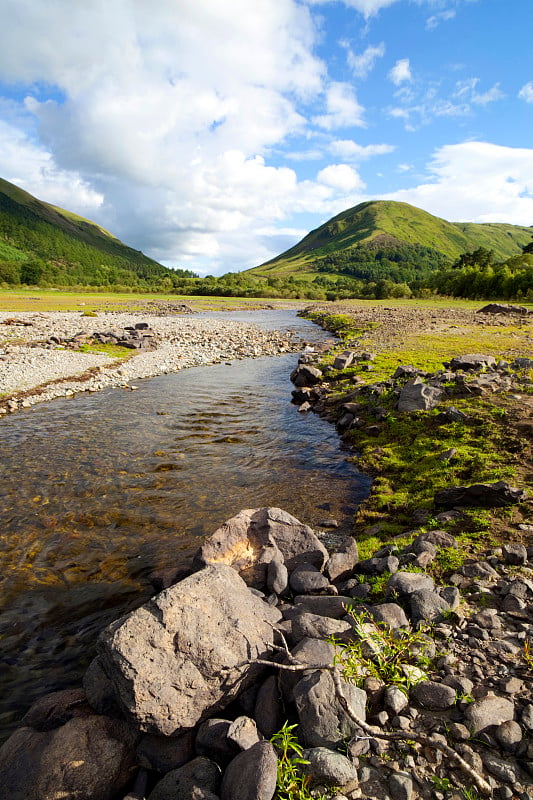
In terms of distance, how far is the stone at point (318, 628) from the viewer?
6.11 meters

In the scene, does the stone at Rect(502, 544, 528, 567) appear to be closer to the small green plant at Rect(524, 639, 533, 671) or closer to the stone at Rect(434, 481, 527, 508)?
the small green plant at Rect(524, 639, 533, 671)

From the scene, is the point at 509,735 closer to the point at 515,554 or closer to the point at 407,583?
the point at 407,583

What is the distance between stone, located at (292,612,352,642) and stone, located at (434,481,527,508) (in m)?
5.96

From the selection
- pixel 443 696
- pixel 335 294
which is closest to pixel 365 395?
pixel 443 696

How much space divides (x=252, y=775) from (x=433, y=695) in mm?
2456

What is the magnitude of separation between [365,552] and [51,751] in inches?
274

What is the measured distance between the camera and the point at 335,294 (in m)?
178

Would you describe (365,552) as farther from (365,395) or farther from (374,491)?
(365,395)

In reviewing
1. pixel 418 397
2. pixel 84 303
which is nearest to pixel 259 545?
pixel 418 397

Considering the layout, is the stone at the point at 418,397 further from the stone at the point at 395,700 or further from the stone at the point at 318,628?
the stone at the point at 395,700

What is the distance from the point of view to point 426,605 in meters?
6.60

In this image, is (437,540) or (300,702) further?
(437,540)

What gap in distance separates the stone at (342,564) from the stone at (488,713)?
12.5 ft

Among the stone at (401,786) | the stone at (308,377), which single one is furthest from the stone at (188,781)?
the stone at (308,377)
